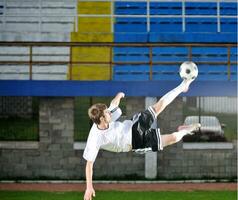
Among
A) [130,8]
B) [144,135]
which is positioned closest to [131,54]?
[130,8]

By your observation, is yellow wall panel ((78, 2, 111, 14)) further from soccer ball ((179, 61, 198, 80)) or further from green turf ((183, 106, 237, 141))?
soccer ball ((179, 61, 198, 80))

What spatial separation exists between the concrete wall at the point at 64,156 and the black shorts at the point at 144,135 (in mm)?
10424

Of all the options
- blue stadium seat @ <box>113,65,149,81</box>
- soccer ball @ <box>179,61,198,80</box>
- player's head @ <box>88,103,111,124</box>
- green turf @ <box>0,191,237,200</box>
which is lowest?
green turf @ <box>0,191,237,200</box>

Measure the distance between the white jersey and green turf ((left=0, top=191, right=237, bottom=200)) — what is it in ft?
26.4

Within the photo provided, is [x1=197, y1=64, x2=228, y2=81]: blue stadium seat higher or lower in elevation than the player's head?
higher

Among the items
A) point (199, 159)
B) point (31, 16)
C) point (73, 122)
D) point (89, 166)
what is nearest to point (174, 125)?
point (199, 159)

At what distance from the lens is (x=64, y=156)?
17.4m

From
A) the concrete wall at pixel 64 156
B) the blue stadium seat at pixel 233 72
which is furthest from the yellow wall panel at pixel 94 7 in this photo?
the blue stadium seat at pixel 233 72

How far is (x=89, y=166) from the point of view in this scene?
22.2 ft

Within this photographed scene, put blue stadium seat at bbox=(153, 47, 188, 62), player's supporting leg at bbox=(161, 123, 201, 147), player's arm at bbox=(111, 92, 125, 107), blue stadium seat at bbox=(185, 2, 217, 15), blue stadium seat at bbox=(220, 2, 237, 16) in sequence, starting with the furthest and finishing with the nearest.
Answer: blue stadium seat at bbox=(220, 2, 237, 16) < blue stadium seat at bbox=(185, 2, 217, 15) < blue stadium seat at bbox=(153, 47, 188, 62) < player's supporting leg at bbox=(161, 123, 201, 147) < player's arm at bbox=(111, 92, 125, 107)

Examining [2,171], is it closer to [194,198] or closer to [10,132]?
[10,132]

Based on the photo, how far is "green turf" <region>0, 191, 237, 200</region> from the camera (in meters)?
14.7

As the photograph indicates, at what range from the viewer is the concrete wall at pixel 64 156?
56.7 ft

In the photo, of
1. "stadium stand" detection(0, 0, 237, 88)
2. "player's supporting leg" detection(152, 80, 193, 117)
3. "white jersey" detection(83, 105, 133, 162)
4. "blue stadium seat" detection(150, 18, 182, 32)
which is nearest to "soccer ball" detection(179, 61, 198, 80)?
"player's supporting leg" detection(152, 80, 193, 117)
